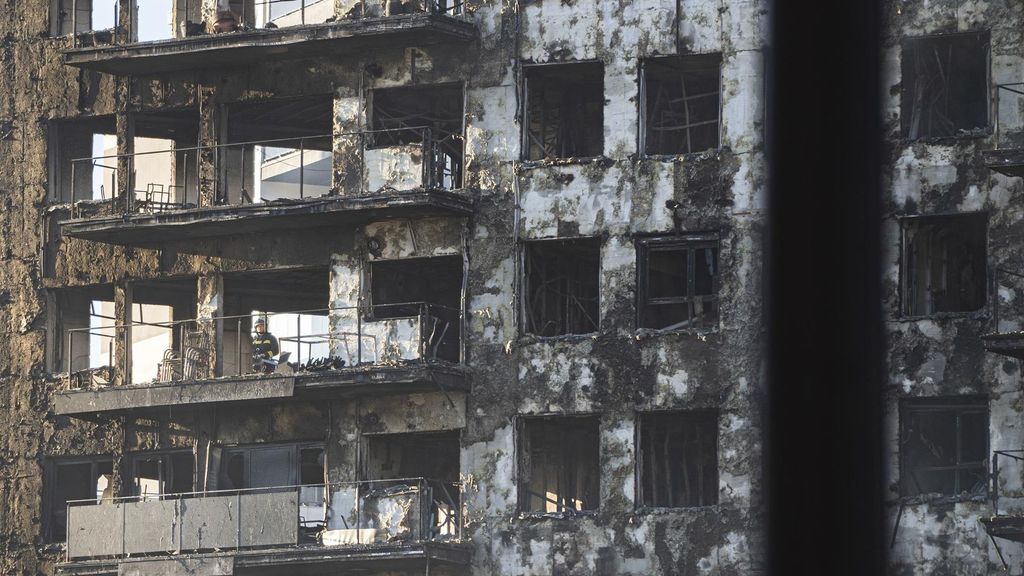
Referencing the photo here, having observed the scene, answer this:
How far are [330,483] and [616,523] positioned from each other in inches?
204

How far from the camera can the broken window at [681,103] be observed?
42.0 meters

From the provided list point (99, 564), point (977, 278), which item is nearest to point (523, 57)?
point (977, 278)

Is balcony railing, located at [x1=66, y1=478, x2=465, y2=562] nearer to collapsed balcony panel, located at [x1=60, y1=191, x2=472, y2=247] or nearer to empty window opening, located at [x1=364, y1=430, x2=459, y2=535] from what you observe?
empty window opening, located at [x1=364, y1=430, x2=459, y2=535]

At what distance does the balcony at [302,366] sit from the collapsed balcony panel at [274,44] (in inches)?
185

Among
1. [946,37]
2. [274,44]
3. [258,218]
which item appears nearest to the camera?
[946,37]

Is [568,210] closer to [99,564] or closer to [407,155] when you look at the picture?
[407,155]

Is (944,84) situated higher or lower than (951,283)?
higher

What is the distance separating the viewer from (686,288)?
43.7 metres

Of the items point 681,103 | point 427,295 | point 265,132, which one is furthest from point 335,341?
point 681,103

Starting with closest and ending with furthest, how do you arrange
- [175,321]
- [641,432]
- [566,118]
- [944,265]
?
[944,265] < [641,432] < [566,118] < [175,321]

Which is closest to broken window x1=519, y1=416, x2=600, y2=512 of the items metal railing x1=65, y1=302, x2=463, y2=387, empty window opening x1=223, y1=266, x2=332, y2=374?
metal railing x1=65, y1=302, x2=463, y2=387

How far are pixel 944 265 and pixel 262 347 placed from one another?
12.2 meters

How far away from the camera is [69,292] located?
4600cm

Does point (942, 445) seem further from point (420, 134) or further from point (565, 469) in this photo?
point (420, 134)
